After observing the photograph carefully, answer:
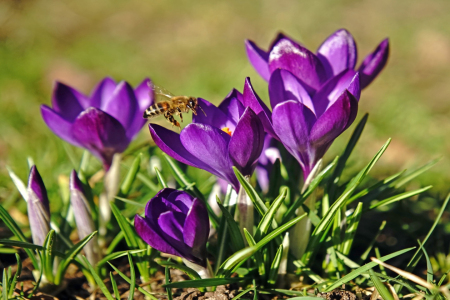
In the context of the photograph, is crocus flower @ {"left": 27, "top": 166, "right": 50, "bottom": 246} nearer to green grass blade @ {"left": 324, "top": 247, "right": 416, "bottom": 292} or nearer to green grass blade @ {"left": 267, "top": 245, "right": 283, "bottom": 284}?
green grass blade @ {"left": 267, "top": 245, "right": 283, "bottom": 284}

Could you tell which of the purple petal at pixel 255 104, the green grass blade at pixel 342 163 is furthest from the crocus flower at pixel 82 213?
the green grass blade at pixel 342 163

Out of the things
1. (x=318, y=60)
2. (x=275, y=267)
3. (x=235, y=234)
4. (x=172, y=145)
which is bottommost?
(x=275, y=267)

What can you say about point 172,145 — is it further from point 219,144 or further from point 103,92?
point 103,92

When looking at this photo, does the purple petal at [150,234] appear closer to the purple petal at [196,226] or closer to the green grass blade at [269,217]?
the purple petal at [196,226]

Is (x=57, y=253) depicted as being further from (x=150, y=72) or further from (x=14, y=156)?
(x=150, y=72)

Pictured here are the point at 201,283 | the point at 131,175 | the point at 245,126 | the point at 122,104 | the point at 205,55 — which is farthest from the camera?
the point at 205,55

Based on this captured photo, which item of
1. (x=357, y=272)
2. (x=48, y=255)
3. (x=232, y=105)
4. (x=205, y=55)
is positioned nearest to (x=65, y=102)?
(x=48, y=255)

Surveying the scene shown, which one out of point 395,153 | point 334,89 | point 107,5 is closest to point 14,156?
point 334,89
